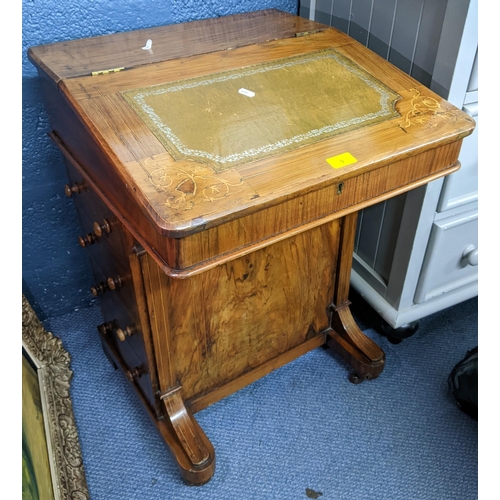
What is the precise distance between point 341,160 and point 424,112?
0.22 metres

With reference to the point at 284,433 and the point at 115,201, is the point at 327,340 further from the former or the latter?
the point at 115,201

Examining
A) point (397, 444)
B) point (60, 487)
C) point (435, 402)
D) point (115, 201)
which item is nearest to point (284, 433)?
point (397, 444)

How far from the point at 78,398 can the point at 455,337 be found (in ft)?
3.81

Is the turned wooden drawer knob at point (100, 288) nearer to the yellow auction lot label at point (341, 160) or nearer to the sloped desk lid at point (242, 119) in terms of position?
the sloped desk lid at point (242, 119)

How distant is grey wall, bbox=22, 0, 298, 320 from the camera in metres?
1.20

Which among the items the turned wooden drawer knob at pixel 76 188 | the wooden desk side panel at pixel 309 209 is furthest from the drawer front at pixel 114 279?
the wooden desk side panel at pixel 309 209

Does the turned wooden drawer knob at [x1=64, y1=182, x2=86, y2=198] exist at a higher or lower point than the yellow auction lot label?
lower

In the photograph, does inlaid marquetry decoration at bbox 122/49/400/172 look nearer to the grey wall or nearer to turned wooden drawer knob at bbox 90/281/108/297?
the grey wall

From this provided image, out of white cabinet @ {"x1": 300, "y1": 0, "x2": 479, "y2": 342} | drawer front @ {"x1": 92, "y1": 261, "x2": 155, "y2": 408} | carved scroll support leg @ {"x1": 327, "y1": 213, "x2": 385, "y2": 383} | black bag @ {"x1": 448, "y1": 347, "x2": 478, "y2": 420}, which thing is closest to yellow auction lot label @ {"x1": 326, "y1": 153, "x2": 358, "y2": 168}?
white cabinet @ {"x1": 300, "y1": 0, "x2": 479, "y2": 342}

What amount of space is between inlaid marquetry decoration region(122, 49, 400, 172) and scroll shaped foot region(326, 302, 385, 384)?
0.70 meters

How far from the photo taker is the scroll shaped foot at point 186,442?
1.26m

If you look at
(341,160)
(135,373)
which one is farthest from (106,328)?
(341,160)

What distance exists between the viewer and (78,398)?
4.99ft

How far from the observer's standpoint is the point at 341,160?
84 centimetres
